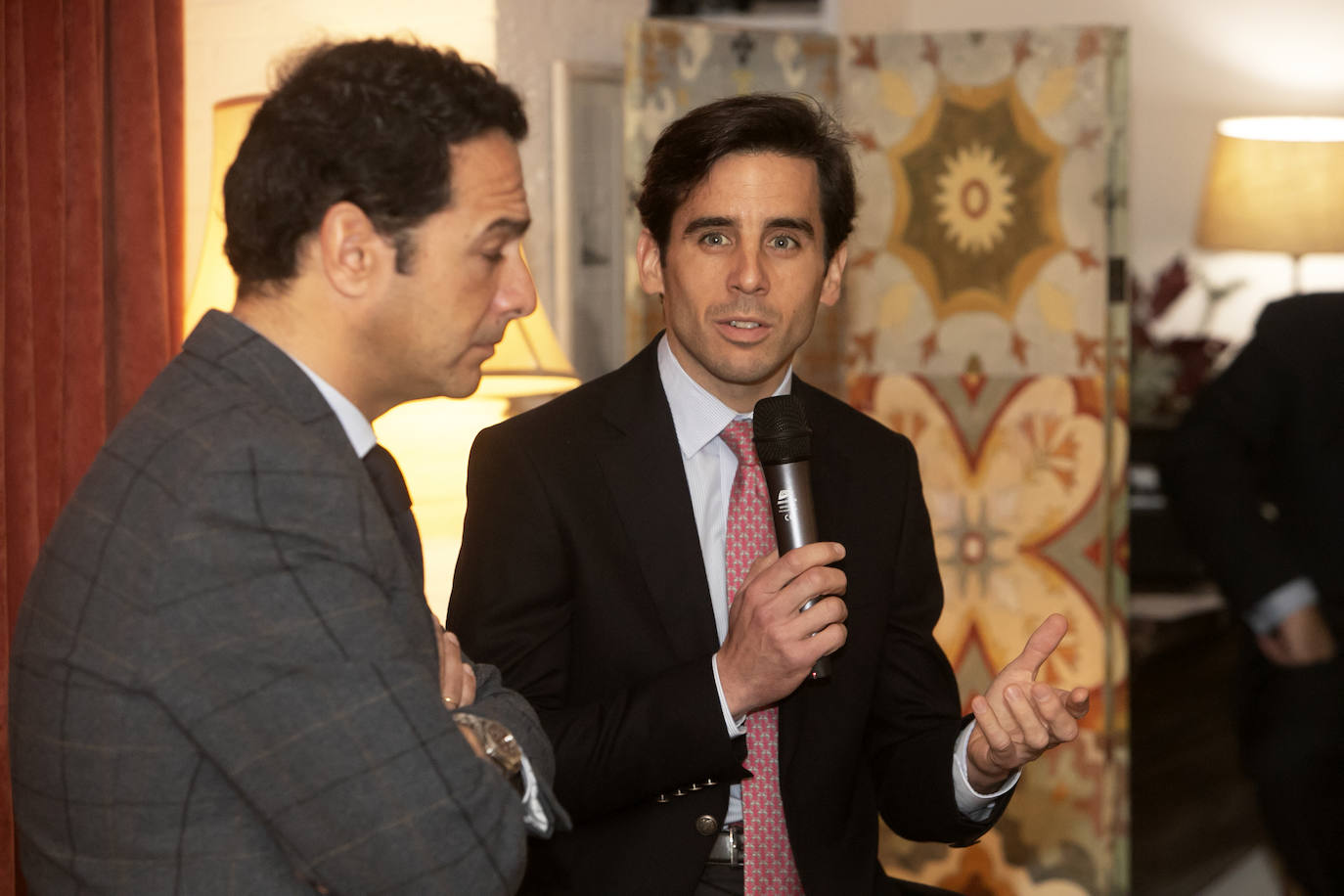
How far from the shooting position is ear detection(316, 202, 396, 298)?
1.13m

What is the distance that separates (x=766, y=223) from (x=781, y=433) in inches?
15.8

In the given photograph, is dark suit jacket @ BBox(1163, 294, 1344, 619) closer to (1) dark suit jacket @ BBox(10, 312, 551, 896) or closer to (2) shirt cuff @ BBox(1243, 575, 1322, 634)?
(2) shirt cuff @ BBox(1243, 575, 1322, 634)

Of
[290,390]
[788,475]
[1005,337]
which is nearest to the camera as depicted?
[290,390]

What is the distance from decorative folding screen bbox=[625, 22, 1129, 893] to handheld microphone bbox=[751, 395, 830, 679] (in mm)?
1910

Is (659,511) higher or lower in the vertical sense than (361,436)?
lower

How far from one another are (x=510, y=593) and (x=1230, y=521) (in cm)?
129

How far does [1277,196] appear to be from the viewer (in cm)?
399

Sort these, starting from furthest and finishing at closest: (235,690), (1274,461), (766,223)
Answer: (1274,461), (766,223), (235,690)

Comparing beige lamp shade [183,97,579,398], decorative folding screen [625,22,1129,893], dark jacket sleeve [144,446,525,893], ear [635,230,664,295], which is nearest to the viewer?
dark jacket sleeve [144,446,525,893]

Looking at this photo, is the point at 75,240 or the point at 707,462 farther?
the point at 75,240

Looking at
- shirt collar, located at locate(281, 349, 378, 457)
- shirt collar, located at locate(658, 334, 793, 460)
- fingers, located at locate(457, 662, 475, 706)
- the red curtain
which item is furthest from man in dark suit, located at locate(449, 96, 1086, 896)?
the red curtain

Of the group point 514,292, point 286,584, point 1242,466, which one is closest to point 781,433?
point 514,292

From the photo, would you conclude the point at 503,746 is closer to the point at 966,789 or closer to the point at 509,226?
the point at 509,226

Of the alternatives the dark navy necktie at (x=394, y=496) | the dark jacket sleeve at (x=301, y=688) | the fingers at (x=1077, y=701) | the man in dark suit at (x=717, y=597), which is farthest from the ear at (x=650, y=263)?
the dark jacket sleeve at (x=301, y=688)
